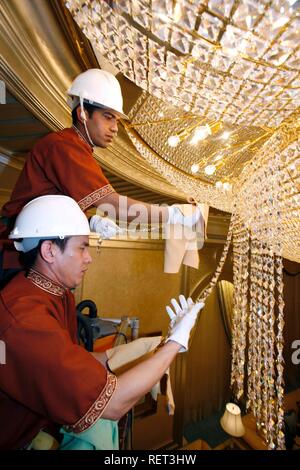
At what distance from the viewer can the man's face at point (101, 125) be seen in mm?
1076

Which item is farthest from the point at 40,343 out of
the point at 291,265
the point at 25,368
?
the point at 291,265

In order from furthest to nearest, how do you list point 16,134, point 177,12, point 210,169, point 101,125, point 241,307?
point 16,134, point 210,169, point 241,307, point 101,125, point 177,12

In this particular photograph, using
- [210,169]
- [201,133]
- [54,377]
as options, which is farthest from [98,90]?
[54,377]

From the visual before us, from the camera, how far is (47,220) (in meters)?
0.97

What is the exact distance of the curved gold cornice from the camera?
0.94m

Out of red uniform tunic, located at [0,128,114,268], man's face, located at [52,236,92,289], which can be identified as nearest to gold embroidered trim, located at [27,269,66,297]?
man's face, located at [52,236,92,289]

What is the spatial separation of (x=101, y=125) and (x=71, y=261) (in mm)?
598

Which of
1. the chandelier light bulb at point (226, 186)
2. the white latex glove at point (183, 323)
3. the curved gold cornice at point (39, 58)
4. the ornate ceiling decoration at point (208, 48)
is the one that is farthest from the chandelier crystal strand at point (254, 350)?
the curved gold cornice at point (39, 58)

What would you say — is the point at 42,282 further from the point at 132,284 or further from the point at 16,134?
the point at 132,284

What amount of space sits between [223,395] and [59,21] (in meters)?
8.07

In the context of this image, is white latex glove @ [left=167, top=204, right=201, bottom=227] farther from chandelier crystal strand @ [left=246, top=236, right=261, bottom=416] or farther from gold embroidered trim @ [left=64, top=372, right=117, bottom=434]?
gold embroidered trim @ [left=64, top=372, right=117, bottom=434]

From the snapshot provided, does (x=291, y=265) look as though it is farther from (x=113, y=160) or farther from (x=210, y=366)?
(x=113, y=160)

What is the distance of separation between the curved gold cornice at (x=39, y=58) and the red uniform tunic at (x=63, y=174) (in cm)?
31

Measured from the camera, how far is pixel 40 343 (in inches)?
30.3
